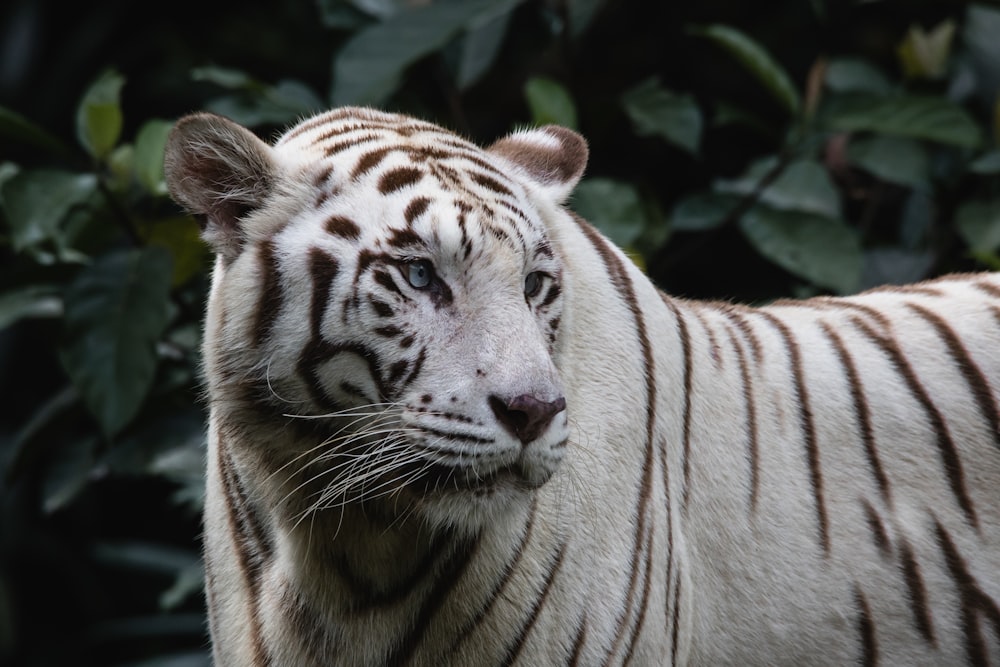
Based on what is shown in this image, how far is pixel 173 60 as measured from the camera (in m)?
6.25

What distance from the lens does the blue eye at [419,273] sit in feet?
5.28

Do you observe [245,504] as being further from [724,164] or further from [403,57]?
[724,164]

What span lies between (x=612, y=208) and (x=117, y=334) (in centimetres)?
138

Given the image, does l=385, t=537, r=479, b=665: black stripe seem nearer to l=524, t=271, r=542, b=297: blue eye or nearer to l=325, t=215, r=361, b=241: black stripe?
l=524, t=271, r=542, b=297: blue eye

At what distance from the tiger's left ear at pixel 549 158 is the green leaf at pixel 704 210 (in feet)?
5.32

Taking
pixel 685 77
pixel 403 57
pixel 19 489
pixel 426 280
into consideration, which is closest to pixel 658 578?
pixel 426 280

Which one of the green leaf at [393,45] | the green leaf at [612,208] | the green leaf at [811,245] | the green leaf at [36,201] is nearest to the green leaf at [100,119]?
the green leaf at [36,201]

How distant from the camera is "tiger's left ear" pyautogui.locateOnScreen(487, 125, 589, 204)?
6.47ft

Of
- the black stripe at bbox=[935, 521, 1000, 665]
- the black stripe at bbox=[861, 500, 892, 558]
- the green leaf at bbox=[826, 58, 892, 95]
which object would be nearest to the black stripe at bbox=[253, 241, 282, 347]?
the black stripe at bbox=[861, 500, 892, 558]

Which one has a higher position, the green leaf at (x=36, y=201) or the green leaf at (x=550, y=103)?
the green leaf at (x=550, y=103)

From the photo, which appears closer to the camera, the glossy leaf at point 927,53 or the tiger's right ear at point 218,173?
the tiger's right ear at point 218,173

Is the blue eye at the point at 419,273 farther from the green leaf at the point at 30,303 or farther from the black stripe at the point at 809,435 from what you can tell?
the green leaf at the point at 30,303

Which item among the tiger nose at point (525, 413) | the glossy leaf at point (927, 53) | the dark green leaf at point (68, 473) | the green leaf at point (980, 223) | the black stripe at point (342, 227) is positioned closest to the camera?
the tiger nose at point (525, 413)

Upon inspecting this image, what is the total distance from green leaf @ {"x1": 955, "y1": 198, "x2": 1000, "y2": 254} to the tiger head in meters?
2.30
